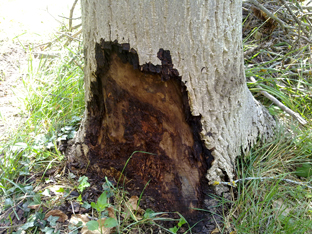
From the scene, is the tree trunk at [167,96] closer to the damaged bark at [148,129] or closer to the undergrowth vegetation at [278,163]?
the damaged bark at [148,129]

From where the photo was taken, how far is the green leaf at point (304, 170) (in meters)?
1.89

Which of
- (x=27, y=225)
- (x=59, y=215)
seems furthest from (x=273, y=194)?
(x=27, y=225)

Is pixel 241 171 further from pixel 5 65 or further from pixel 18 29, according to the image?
pixel 18 29

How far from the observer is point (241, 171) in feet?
5.91

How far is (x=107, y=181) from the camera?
170 cm

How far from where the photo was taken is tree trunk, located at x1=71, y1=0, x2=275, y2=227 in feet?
4.27

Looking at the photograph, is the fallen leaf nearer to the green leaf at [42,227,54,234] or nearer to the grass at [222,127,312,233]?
the green leaf at [42,227,54,234]

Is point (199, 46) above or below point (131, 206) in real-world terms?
above

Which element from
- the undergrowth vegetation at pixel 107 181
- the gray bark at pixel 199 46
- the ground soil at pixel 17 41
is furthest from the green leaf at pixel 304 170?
the ground soil at pixel 17 41

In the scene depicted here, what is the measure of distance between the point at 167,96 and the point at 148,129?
267 mm

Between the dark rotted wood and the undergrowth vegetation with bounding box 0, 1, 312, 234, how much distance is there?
15 cm

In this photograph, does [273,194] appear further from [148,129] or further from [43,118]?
[43,118]

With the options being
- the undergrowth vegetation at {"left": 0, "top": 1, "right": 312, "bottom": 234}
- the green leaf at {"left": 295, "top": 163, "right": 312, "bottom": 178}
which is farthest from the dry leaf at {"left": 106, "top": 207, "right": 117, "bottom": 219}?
the green leaf at {"left": 295, "top": 163, "right": 312, "bottom": 178}

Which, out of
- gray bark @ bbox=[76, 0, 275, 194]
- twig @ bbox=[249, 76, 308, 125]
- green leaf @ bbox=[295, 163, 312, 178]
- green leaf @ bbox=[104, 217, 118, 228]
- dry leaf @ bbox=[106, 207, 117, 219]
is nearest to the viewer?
gray bark @ bbox=[76, 0, 275, 194]
